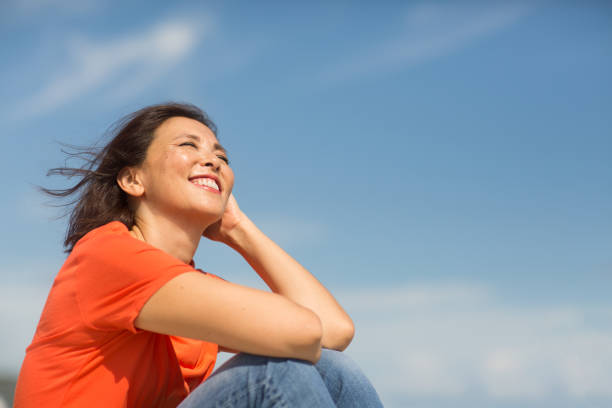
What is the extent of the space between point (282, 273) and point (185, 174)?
866 millimetres

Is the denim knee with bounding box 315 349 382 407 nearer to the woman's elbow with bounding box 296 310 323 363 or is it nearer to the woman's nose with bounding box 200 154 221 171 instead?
the woman's elbow with bounding box 296 310 323 363

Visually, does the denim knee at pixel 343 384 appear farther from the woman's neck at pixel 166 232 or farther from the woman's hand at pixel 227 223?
the woman's hand at pixel 227 223

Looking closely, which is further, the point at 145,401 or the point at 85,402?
the point at 145,401

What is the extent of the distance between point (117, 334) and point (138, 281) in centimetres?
34

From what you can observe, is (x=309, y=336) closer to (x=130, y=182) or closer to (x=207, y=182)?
(x=207, y=182)

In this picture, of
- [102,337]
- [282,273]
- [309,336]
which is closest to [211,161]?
[282,273]

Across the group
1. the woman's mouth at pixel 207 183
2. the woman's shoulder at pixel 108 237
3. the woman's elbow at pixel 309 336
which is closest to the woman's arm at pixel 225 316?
the woman's elbow at pixel 309 336

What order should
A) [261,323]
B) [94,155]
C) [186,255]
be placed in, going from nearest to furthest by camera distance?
1. [261,323]
2. [186,255]
3. [94,155]

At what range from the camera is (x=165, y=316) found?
2287 millimetres

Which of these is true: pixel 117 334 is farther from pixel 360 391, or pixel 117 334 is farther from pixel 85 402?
pixel 360 391

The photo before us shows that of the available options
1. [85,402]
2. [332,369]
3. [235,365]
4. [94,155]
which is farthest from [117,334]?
[94,155]

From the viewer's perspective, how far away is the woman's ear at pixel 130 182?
3.20m

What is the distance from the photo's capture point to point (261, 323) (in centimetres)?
227

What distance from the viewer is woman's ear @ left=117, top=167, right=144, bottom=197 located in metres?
3.20
